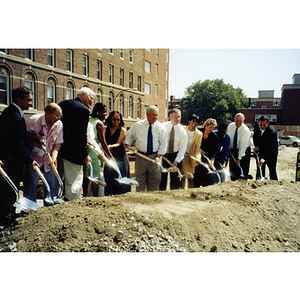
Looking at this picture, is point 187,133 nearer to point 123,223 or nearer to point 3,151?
point 123,223

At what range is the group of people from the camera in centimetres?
301

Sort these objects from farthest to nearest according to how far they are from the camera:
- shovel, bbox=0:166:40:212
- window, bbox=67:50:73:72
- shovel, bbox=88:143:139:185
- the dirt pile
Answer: window, bbox=67:50:73:72 → shovel, bbox=88:143:139:185 → shovel, bbox=0:166:40:212 → the dirt pile

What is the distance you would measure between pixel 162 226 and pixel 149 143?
1.82m

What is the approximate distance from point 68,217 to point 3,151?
1.03 metres

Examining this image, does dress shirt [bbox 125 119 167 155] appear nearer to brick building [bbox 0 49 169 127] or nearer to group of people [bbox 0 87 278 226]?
group of people [bbox 0 87 278 226]

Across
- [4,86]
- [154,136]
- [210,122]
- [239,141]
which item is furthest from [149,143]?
[4,86]

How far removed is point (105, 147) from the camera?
417 cm

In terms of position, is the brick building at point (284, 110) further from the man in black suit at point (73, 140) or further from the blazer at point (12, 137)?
the blazer at point (12, 137)

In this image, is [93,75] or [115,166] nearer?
[115,166]

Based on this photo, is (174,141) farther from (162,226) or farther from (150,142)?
(162,226)

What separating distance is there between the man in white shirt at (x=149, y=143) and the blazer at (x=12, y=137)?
72.3 inches

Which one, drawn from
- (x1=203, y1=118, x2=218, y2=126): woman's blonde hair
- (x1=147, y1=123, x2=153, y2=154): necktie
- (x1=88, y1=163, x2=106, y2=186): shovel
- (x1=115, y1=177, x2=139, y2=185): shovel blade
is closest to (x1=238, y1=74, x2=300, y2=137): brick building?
(x1=203, y1=118, x2=218, y2=126): woman's blonde hair

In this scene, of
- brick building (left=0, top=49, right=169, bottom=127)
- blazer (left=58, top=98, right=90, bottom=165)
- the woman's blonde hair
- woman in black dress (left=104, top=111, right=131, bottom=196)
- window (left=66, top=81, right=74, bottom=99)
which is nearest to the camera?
brick building (left=0, top=49, right=169, bottom=127)

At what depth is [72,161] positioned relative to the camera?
354cm
